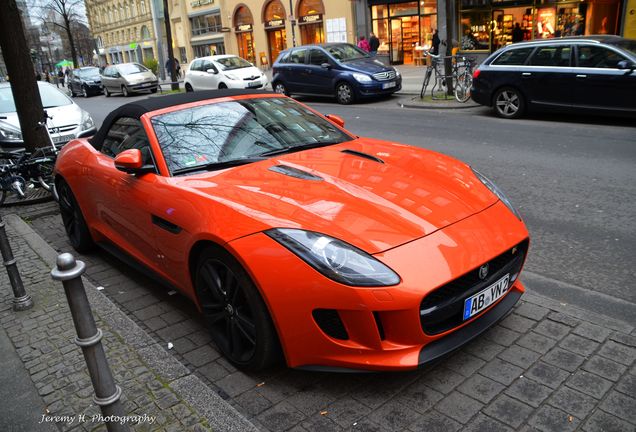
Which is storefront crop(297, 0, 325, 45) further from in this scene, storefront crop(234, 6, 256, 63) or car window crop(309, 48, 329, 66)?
car window crop(309, 48, 329, 66)

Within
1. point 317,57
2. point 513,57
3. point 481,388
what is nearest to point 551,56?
point 513,57

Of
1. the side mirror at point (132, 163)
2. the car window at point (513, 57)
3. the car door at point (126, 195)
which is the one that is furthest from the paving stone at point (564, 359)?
the car window at point (513, 57)

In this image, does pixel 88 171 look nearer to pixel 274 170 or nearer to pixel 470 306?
pixel 274 170

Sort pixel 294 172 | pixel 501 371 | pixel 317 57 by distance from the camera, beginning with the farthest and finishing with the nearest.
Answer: pixel 317 57 → pixel 294 172 → pixel 501 371

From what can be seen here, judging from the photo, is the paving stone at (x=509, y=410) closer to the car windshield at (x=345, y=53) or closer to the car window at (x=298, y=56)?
the car windshield at (x=345, y=53)

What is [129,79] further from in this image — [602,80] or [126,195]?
[126,195]

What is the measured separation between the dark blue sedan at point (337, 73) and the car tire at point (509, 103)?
4.41 meters

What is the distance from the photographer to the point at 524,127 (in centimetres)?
1016

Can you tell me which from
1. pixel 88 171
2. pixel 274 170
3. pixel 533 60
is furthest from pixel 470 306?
pixel 533 60

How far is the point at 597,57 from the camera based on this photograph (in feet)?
32.6

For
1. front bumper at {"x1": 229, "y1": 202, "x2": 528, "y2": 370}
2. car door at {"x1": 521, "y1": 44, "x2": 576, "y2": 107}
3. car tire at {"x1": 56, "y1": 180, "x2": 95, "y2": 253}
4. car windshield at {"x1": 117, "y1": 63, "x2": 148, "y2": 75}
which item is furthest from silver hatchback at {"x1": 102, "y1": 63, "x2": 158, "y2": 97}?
front bumper at {"x1": 229, "y1": 202, "x2": 528, "y2": 370}

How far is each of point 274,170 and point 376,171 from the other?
668mm

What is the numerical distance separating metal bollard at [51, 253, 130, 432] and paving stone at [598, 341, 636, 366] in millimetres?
2534

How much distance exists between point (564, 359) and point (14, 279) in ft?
12.4
